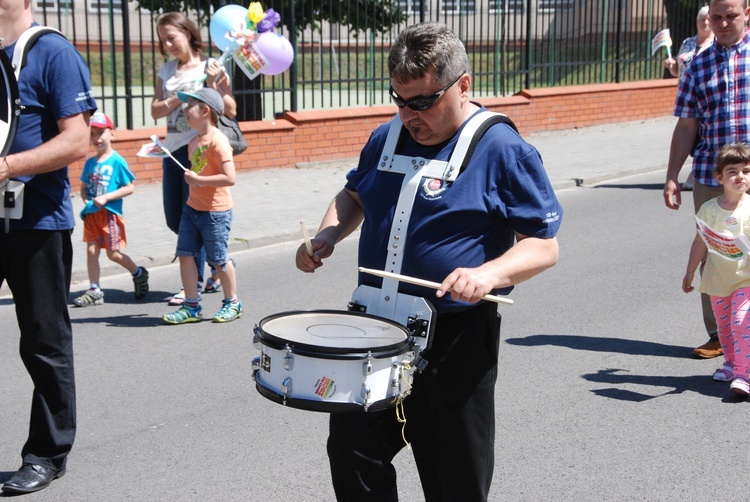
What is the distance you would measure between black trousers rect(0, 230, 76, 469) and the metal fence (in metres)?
8.26

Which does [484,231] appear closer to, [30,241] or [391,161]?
[391,161]

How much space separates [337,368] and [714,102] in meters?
3.84

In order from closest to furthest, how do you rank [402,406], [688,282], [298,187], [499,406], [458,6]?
[402,406]
[499,406]
[688,282]
[298,187]
[458,6]

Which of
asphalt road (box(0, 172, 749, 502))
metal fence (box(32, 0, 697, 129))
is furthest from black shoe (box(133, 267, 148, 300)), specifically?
metal fence (box(32, 0, 697, 129))

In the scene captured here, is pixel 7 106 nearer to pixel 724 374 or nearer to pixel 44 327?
pixel 44 327

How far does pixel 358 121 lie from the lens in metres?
14.4

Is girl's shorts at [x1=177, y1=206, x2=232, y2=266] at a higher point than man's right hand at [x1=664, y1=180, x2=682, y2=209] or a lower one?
lower

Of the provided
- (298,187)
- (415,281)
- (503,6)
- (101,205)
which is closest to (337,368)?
(415,281)

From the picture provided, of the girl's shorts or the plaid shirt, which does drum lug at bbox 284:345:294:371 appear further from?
the girl's shorts

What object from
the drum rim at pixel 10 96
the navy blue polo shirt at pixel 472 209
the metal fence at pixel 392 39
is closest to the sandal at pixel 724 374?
the navy blue polo shirt at pixel 472 209

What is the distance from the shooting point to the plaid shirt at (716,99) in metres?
5.68

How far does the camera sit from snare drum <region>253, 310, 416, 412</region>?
2762mm

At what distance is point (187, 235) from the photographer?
22.3ft

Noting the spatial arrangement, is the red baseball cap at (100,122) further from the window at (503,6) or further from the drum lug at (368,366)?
the window at (503,6)
